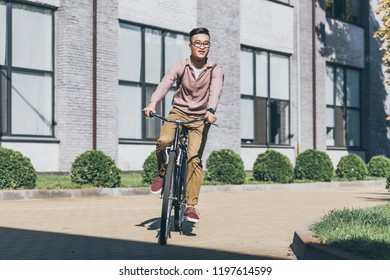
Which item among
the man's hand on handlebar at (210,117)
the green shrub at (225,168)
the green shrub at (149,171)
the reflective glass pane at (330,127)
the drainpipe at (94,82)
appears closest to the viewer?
the man's hand on handlebar at (210,117)

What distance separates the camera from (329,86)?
1293 inches

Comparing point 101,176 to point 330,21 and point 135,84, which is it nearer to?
→ point 135,84

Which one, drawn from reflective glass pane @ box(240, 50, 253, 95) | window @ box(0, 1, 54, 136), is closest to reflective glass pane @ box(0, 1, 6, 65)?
window @ box(0, 1, 54, 136)

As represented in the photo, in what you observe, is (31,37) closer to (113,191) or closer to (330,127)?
(113,191)

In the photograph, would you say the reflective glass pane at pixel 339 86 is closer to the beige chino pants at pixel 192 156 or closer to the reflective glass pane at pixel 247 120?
the reflective glass pane at pixel 247 120

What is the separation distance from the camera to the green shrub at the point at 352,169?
85.4ft

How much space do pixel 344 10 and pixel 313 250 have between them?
2873 cm

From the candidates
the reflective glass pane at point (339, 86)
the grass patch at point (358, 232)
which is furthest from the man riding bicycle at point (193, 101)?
the reflective glass pane at point (339, 86)

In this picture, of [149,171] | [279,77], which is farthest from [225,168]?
[279,77]

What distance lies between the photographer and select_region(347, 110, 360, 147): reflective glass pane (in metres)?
34.2

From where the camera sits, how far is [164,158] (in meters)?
8.51

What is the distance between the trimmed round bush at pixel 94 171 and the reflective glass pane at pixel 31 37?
4254 millimetres

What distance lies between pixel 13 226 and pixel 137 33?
563 inches
